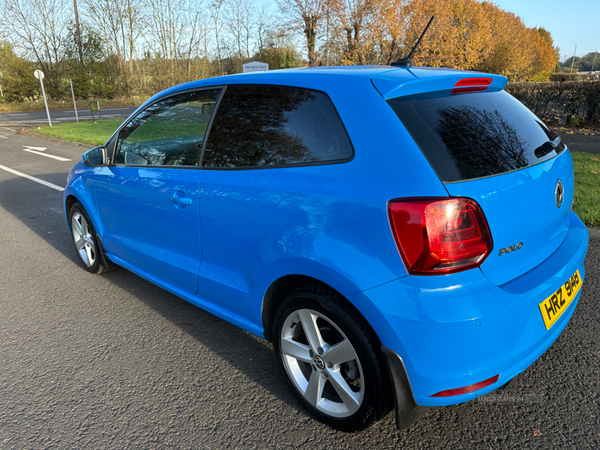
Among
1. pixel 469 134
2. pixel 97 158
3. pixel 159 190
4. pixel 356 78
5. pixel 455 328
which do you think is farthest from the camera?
pixel 97 158

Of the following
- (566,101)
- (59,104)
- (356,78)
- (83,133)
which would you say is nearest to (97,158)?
(356,78)

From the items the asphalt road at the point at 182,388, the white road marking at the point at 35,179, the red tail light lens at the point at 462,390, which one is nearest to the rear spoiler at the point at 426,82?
the red tail light lens at the point at 462,390

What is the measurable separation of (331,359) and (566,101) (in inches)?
582

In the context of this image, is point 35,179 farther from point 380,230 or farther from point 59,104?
point 59,104

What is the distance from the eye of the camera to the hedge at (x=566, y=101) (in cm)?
1302

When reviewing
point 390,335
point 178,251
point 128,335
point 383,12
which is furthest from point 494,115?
point 383,12

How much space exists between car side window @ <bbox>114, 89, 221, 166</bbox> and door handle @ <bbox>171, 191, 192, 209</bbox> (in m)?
0.20

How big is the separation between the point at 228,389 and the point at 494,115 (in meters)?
2.04

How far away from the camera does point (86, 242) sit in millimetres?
4172

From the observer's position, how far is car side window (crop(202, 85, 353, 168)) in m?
2.06

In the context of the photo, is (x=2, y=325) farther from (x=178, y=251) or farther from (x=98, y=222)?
(x=178, y=251)

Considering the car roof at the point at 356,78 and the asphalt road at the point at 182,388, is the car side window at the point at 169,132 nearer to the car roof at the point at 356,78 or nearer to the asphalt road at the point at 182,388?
the car roof at the point at 356,78

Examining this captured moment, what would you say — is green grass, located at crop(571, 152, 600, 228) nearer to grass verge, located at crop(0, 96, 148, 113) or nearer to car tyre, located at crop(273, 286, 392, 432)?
car tyre, located at crop(273, 286, 392, 432)

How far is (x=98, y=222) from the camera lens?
377 centimetres
